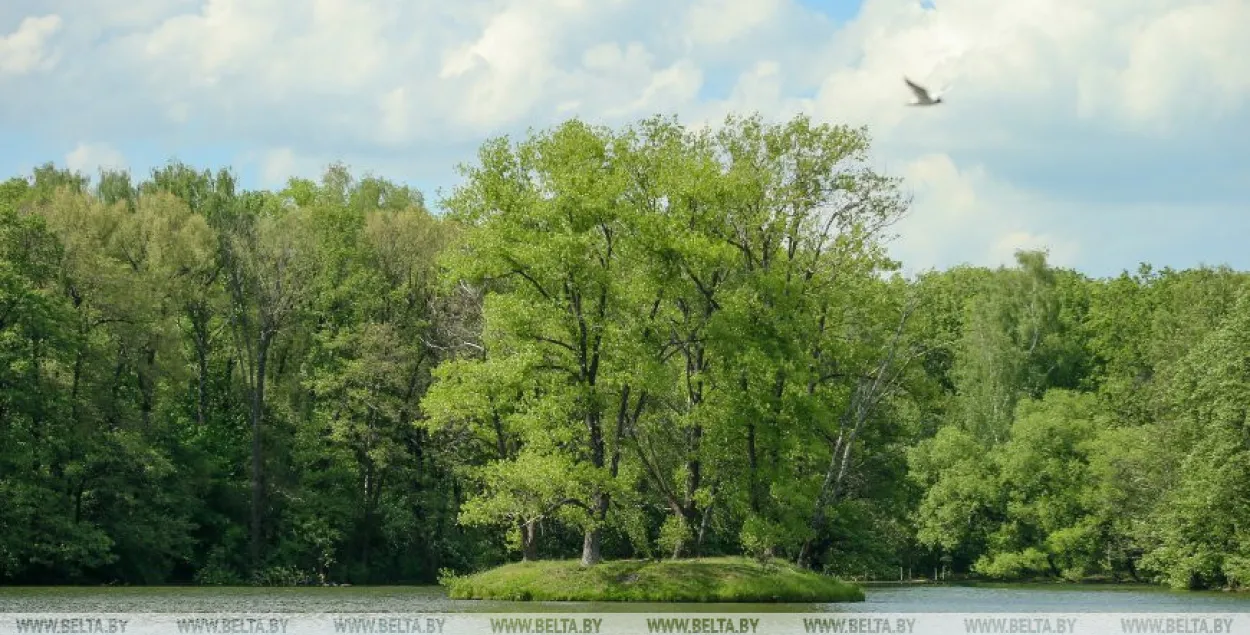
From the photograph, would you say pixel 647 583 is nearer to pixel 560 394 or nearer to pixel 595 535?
pixel 595 535

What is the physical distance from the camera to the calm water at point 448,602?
4403cm

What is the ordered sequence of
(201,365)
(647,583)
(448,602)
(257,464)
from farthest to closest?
(201,365) → (257,464) → (448,602) → (647,583)

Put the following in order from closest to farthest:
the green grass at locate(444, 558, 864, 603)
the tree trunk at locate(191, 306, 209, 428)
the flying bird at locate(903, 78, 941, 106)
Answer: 1. the flying bird at locate(903, 78, 941, 106)
2. the green grass at locate(444, 558, 864, 603)
3. the tree trunk at locate(191, 306, 209, 428)

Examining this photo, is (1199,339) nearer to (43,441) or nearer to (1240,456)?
(1240,456)

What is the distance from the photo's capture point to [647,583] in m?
48.3

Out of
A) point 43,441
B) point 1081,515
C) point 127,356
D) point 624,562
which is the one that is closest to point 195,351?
point 127,356

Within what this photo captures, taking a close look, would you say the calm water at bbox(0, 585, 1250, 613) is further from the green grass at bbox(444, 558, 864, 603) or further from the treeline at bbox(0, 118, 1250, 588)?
the treeline at bbox(0, 118, 1250, 588)

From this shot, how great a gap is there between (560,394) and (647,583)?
21.0 ft

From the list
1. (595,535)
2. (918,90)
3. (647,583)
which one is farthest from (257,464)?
(918,90)

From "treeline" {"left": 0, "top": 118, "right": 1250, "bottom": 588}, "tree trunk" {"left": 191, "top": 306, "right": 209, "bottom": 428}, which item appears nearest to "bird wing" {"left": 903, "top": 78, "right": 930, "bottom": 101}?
"treeline" {"left": 0, "top": 118, "right": 1250, "bottom": 588}

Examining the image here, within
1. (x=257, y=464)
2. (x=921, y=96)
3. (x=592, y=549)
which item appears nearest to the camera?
(x=921, y=96)

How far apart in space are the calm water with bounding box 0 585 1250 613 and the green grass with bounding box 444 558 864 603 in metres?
1.12

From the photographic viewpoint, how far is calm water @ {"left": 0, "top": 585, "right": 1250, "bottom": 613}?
44031 millimetres

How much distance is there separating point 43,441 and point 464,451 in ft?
58.4
